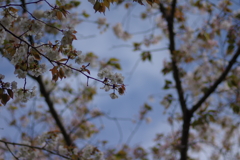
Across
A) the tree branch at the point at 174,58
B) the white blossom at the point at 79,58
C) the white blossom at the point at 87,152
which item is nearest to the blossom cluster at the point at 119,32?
the tree branch at the point at 174,58

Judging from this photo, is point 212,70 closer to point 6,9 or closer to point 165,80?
point 165,80

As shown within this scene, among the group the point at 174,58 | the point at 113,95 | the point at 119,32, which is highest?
the point at 119,32

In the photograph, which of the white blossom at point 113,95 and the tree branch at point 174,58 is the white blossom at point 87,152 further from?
the tree branch at point 174,58

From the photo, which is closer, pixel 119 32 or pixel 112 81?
pixel 112 81

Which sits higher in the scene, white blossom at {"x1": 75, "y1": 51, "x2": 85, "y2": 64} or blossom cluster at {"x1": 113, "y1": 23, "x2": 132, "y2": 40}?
blossom cluster at {"x1": 113, "y1": 23, "x2": 132, "y2": 40}

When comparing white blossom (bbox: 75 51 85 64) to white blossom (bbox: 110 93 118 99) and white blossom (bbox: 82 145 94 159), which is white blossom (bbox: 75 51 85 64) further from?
white blossom (bbox: 82 145 94 159)

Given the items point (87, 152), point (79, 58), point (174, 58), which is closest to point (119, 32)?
point (174, 58)

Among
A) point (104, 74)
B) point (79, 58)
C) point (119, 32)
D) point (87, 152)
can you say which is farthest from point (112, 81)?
point (119, 32)

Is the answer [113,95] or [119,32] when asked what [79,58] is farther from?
[119,32]

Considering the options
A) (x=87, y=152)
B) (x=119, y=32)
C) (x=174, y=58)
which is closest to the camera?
(x=87, y=152)

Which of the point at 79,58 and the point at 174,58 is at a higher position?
the point at 174,58

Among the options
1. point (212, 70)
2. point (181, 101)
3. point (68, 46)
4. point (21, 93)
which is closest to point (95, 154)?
point (21, 93)

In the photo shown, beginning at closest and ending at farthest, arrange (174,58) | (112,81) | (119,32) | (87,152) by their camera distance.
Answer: (112,81) → (87,152) → (174,58) → (119,32)

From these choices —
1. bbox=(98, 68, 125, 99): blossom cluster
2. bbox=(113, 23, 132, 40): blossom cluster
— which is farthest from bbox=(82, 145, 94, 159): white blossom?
bbox=(113, 23, 132, 40): blossom cluster
